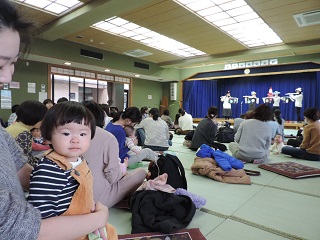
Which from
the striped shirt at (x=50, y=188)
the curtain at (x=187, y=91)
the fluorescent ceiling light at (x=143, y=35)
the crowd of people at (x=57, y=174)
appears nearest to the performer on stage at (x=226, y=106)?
the curtain at (x=187, y=91)

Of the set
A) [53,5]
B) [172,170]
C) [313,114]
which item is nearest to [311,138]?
[313,114]

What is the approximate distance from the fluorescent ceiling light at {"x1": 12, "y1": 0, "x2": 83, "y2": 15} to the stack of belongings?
4.12 meters

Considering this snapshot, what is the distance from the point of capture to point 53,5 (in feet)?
16.0

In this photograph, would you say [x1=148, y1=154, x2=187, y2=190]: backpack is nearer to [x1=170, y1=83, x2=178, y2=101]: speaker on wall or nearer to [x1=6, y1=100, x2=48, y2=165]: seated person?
[x1=6, y1=100, x2=48, y2=165]: seated person

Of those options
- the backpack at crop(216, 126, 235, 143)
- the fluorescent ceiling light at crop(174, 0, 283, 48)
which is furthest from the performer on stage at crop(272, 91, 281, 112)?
the backpack at crop(216, 126, 235, 143)

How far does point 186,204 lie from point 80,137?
3.79 feet

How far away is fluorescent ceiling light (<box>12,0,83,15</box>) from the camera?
15.5 ft

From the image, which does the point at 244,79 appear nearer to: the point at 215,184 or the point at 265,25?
the point at 265,25

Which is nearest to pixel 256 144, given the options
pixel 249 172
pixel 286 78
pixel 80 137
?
pixel 249 172

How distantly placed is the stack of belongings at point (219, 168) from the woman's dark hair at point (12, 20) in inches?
102

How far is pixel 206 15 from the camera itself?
5.42 meters

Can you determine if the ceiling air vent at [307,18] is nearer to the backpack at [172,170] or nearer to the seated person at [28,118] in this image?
the backpack at [172,170]

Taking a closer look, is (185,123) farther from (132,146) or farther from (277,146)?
(132,146)

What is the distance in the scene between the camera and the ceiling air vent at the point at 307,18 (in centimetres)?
512
